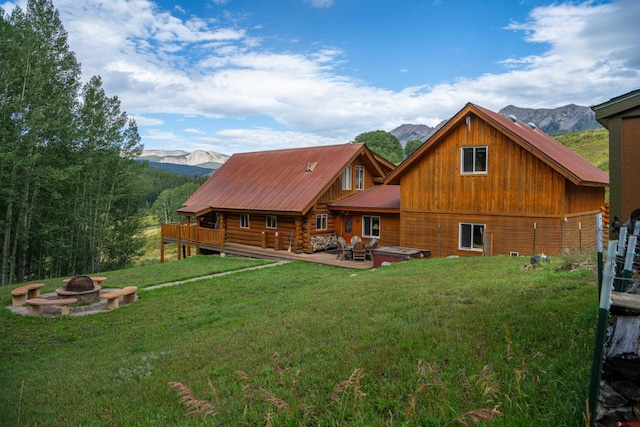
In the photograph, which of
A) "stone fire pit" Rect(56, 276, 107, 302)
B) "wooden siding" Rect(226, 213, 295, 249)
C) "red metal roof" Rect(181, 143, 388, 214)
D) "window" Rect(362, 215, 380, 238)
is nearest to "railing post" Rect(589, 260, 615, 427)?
"stone fire pit" Rect(56, 276, 107, 302)

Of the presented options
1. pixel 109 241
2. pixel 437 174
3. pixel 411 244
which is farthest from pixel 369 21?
pixel 109 241

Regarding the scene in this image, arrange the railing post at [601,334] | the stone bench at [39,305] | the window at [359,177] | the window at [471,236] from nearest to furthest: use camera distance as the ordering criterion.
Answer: the railing post at [601,334] → the stone bench at [39,305] → the window at [471,236] → the window at [359,177]

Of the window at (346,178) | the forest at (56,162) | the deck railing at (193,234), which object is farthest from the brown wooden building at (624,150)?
the forest at (56,162)

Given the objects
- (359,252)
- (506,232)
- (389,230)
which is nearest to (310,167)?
(389,230)

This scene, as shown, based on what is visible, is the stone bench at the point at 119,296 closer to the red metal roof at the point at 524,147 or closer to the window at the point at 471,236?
the red metal roof at the point at 524,147

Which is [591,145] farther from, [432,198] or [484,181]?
[432,198]

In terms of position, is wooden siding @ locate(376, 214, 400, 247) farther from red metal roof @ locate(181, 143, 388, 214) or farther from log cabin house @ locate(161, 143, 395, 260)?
red metal roof @ locate(181, 143, 388, 214)

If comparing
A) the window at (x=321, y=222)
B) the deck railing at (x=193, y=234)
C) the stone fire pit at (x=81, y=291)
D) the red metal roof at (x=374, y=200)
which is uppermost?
the red metal roof at (x=374, y=200)

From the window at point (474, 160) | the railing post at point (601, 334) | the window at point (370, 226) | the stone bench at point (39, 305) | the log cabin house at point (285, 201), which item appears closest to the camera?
the railing post at point (601, 334)

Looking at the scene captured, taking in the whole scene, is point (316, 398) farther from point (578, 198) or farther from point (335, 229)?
point (335, 229)

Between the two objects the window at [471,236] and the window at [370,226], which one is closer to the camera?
the window at [471,236]

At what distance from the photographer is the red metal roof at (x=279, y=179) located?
22406 millimetres

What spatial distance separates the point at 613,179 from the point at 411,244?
13429mm

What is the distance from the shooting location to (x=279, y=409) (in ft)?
12.1
